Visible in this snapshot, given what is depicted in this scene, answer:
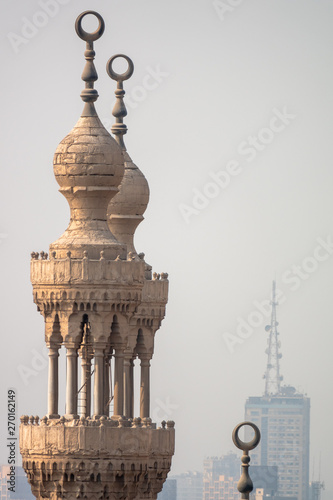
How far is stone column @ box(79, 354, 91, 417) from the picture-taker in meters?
84.4

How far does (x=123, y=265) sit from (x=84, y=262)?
1448 mm

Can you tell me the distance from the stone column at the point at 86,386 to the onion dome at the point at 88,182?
5.49 meters

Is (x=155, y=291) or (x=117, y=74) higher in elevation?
(x=117, y=74)

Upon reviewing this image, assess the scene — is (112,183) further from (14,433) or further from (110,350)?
(14,433)

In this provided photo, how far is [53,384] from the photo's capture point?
82.6 m

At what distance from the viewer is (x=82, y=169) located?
8269 centimetres

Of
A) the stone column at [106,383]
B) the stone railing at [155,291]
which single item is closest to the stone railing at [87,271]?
the stone column at [106,383]

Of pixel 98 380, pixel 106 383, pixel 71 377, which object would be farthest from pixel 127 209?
pixel 98 380

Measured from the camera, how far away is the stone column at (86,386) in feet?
277

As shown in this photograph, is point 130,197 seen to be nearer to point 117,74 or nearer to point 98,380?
point 117,74

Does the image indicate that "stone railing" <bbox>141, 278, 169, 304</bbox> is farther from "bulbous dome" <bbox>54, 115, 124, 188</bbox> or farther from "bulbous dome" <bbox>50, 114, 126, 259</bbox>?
"bulbous dome" <bbox>54, 115, 124, 188</bbox>

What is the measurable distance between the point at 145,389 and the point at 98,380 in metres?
12.7

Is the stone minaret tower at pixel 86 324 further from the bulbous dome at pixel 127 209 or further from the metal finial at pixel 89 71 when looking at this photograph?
the bulbous dome at pixel 127 209

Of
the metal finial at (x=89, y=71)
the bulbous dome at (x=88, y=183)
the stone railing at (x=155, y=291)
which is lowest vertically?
the stone railing at (x=155, y=291)
